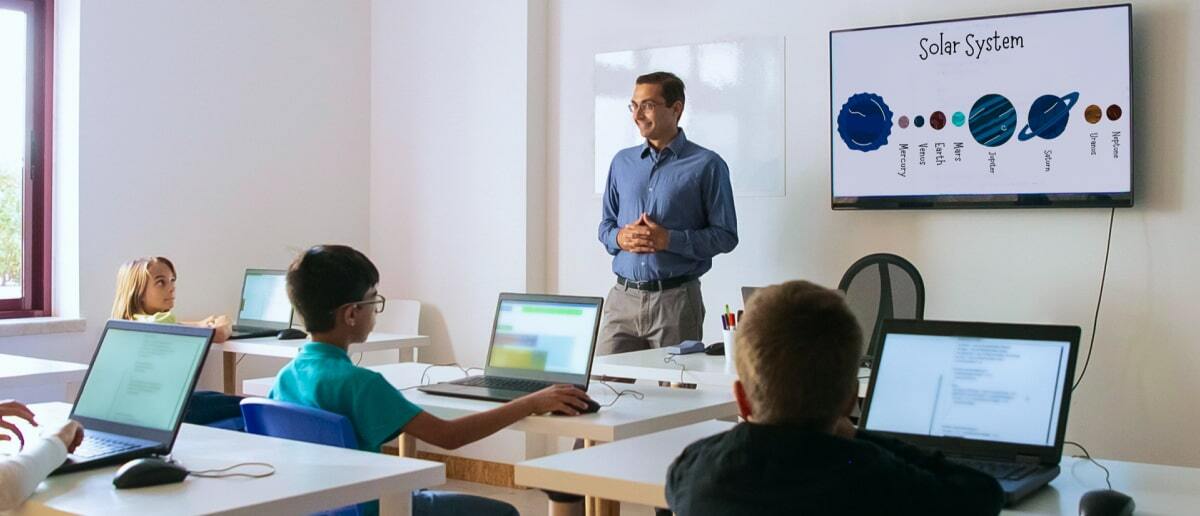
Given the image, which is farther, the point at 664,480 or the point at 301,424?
the point at 301,424

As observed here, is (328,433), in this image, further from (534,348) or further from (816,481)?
(816,481)

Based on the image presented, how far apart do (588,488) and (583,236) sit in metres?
3.65

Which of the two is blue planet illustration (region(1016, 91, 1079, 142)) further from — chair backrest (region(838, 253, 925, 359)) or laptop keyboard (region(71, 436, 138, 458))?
laptop keyboard (region(71, 436, 138, 458))

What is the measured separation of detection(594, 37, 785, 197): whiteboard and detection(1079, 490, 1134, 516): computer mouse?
10.9 feet

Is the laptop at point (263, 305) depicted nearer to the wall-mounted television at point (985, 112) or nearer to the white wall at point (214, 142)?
the white wall at point (214, 142)

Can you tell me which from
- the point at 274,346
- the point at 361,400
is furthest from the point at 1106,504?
the point at 274,346

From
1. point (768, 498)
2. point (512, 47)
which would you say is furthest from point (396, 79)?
point (768, 498)

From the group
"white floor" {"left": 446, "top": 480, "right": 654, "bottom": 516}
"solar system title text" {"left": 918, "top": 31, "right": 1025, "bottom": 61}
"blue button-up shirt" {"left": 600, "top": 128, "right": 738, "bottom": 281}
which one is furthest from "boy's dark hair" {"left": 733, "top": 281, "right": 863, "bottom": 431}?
"white floor" {"left": 446, "top": 480, "right": 654, "bottom": 516}

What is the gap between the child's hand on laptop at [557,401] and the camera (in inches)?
112

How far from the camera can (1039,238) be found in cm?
456

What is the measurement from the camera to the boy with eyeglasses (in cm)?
259

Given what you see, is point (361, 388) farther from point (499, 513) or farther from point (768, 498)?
point (768, 498)

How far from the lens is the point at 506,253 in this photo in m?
5.94

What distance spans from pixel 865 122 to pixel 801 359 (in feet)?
10.9
